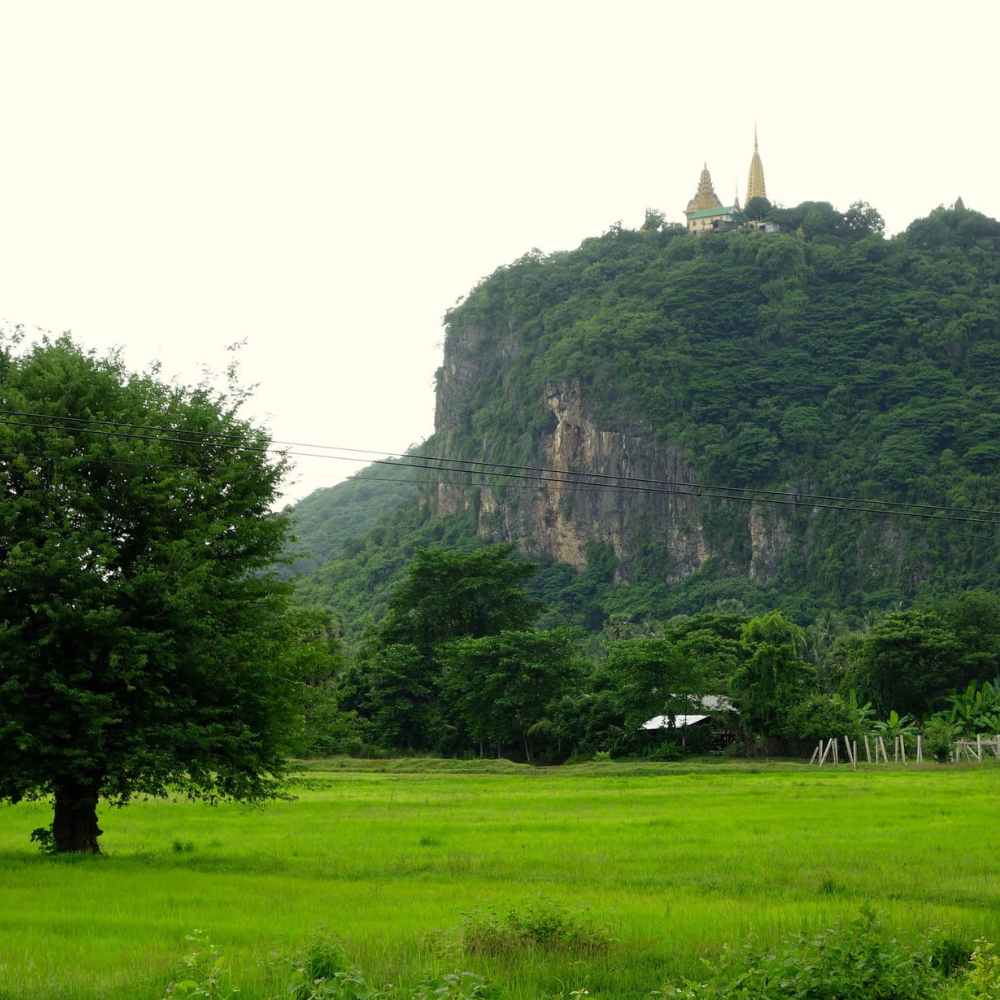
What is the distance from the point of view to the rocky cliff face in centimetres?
12263

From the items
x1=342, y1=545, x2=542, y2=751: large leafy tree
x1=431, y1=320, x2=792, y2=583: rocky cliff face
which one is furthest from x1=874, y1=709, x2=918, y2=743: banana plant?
x1=431, y1=320, x2=792, y2=583: rocky cliff face

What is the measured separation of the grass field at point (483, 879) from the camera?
1049 cm

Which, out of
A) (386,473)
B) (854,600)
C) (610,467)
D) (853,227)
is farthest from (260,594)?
(386,473)

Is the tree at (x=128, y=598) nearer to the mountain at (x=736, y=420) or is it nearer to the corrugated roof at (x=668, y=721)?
the corrugated roof at (x=668, y=721)

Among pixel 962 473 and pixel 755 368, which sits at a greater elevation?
pixel 755 368

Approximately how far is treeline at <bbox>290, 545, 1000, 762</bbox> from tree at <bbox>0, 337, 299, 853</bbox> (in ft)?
84.7

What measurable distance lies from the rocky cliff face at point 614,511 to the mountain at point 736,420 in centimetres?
22

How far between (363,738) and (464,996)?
49.0 meters

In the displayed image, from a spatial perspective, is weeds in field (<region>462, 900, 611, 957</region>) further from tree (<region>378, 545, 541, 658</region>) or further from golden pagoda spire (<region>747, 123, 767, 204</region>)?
golden pagoda spire (<region>747, 123, 767, 204</region>)

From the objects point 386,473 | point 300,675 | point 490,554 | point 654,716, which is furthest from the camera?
point 386,473

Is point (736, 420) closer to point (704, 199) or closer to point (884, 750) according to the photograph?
point (704, 199)

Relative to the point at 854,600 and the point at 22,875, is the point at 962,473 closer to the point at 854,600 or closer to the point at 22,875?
the point at 854,600

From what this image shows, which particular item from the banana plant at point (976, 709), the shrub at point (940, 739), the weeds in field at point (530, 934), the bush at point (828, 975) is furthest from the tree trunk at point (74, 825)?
the banana plant at point (976, 709)

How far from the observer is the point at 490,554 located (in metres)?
61.2
